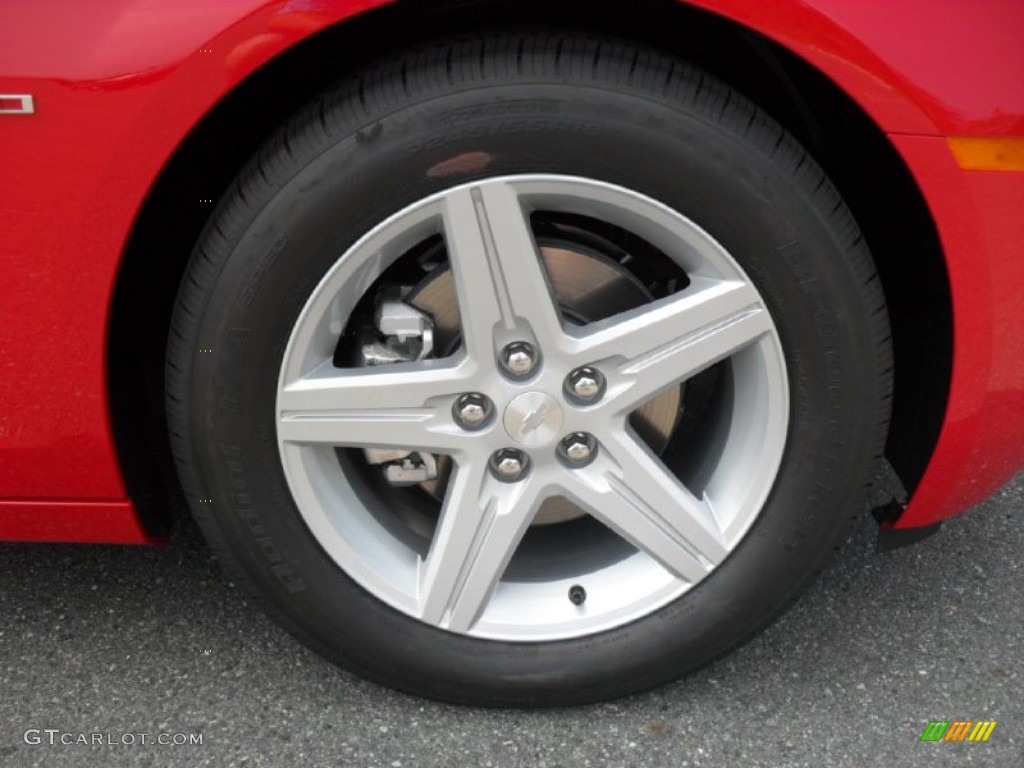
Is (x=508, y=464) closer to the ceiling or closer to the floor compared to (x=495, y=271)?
closer to the floor

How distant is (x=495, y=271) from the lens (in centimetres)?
148

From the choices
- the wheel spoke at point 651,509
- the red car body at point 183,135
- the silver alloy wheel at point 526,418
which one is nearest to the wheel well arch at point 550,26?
the red car body at point 183,135

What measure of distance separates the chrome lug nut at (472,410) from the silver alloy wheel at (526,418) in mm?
13

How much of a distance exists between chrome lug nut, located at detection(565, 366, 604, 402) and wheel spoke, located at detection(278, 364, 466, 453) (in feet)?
0.53

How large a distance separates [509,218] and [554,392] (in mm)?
262

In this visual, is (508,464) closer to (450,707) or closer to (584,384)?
(584,384)

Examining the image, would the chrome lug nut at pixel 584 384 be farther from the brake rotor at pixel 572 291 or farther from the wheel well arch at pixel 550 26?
the wheel well arch at pixel 550 26

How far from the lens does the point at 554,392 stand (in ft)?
5.10

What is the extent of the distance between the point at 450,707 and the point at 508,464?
1.41 feet

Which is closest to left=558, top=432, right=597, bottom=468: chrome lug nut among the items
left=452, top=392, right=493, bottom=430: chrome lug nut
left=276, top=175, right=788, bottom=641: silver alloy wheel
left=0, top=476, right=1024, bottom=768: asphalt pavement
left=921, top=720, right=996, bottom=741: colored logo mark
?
left=276, top=175, right=788, bottom=641: silver alloy wheel

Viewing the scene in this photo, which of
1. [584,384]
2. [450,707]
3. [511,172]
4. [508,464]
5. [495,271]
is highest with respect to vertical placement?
[511,172]

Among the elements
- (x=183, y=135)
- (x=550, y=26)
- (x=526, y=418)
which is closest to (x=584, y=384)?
(x=526, y=418)

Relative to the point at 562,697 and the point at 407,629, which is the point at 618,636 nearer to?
the point at 562,697

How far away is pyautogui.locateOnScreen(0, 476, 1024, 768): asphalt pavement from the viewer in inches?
65.3
